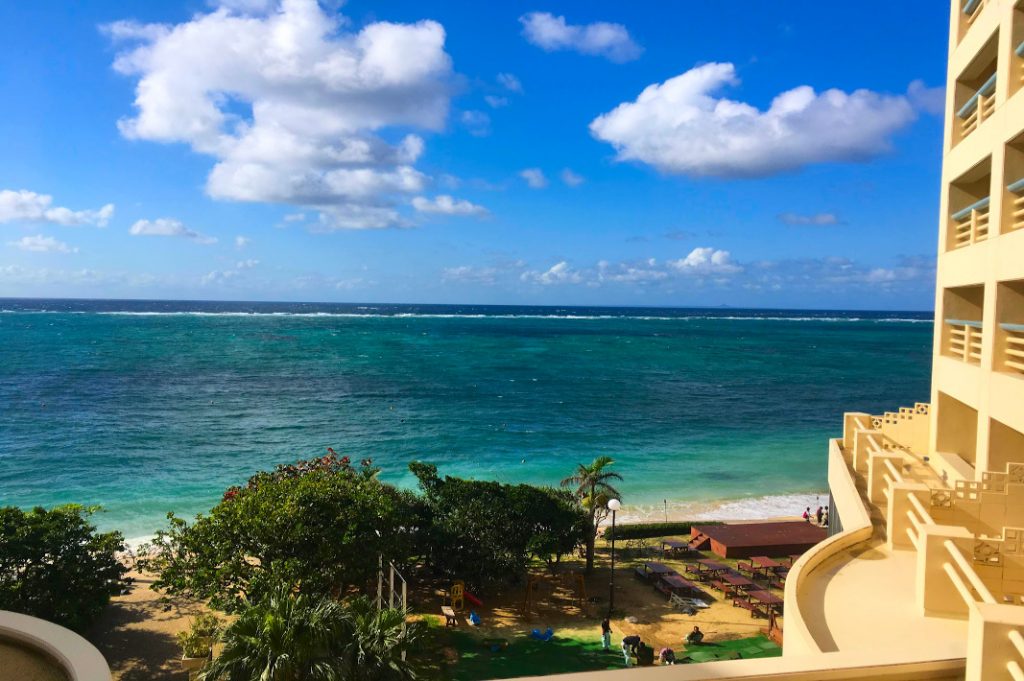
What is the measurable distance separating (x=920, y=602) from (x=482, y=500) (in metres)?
15.1

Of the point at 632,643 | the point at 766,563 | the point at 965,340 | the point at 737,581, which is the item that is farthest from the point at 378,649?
the point at 766,563

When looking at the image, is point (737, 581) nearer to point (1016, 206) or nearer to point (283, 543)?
point (283, 543)

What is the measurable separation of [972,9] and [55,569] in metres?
24.0

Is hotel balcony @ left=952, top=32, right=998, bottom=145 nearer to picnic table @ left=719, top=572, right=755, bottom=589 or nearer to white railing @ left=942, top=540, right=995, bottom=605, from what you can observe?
white railing @ left=942, top=540, right=995, bottom=605

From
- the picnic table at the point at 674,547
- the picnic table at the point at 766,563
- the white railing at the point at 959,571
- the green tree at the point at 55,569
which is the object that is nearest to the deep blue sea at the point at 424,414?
the picnic table at the point at 674,547

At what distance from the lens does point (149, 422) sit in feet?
171

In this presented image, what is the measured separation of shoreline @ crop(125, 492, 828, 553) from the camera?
32344mm

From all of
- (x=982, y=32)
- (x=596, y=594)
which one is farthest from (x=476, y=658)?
(x=982, y=32)

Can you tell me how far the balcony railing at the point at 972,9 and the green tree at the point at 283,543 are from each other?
16.8 metres

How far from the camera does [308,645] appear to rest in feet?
28.8

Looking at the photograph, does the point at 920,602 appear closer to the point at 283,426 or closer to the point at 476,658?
the point at 476,658

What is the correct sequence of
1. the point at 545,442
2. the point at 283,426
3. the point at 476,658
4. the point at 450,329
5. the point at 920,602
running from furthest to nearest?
the point at 450,329 → the point at 283,426 → the point at 545,442 → the point at 476,658 → the point at 920,602

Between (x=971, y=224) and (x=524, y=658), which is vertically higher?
(x=971, y=224)

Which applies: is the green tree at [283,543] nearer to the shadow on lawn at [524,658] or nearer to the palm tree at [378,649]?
the shadow on lawn at [524,658]
